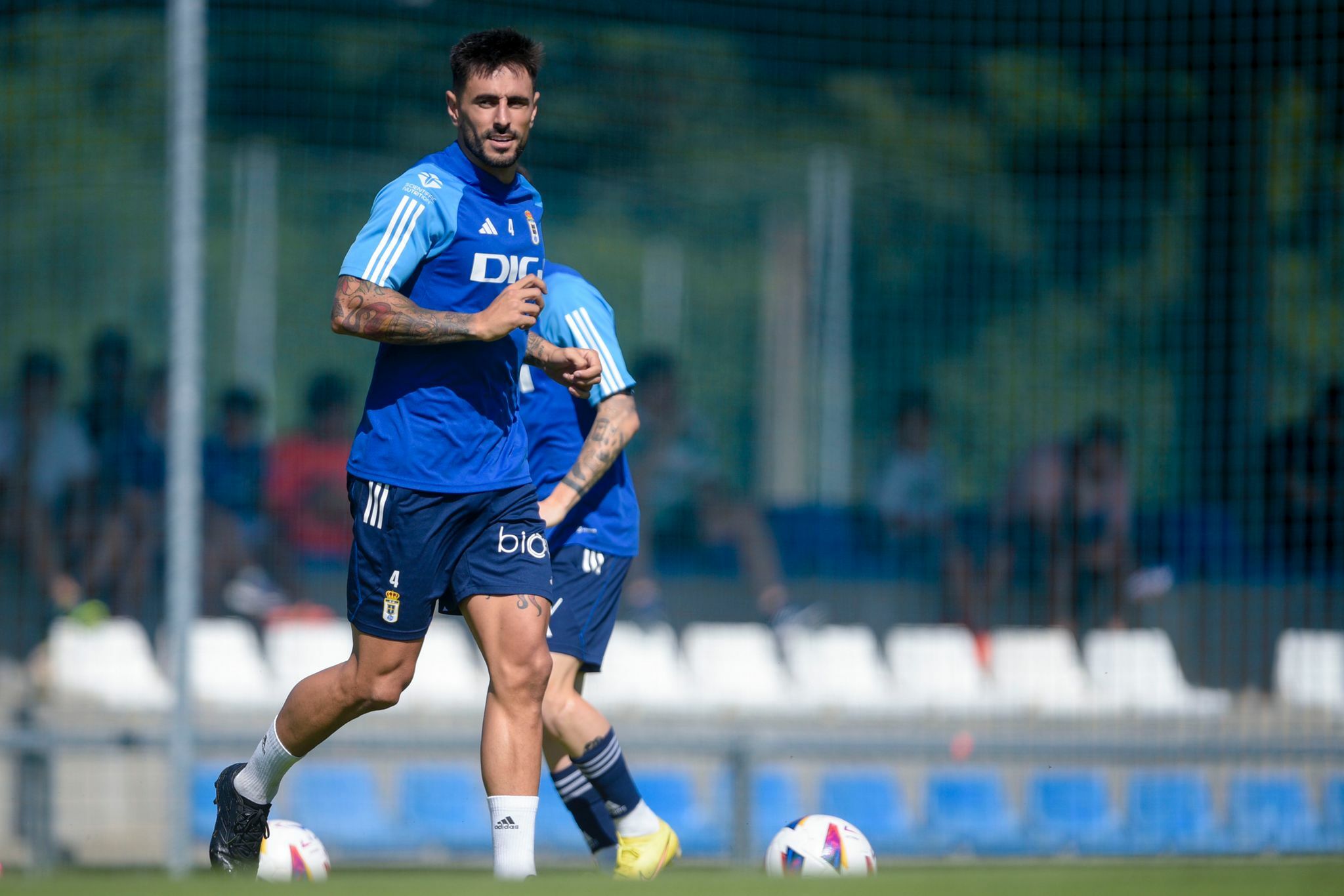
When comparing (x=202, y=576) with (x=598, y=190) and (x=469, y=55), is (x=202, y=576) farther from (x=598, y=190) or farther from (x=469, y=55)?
(x=598, y=190)

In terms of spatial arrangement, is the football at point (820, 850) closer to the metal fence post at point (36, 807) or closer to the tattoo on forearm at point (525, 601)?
the tattoo on forearm at point (525, 601)

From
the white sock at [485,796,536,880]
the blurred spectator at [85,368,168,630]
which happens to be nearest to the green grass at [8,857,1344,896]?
the white sock at [485,796,536,880]

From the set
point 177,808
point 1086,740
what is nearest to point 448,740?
point 177,808

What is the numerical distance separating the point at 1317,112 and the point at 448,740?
282 inches

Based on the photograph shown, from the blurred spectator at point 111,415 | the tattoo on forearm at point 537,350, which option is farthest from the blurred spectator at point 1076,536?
the tattoo on forearm at point 537,350

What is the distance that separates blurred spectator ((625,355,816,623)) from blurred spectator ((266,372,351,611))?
5.95 ft

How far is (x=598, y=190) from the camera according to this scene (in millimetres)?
16828

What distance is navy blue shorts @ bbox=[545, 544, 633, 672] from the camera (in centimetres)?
562

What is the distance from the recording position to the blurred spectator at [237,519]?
974 centimetres

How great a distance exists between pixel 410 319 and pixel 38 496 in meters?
5.66

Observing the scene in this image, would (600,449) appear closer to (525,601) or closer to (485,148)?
(525,601)

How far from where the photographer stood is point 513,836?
451 cm

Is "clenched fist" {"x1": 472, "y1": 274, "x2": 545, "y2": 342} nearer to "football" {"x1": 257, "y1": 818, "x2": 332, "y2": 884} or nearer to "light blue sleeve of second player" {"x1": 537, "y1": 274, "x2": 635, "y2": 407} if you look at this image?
"light blue sleeve of second player" {"x1": 537, "y1": 274, "x2": 635, "y2": 407}

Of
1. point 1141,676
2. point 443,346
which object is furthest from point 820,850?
point 1141,676
